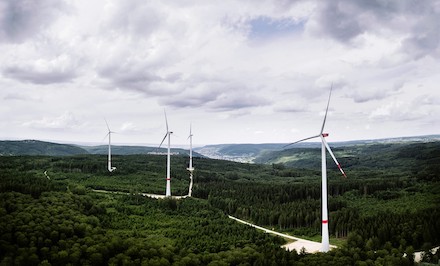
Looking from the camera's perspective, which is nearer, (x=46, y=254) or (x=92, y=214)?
(x=46, y=254)

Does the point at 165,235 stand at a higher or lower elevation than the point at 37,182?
lower

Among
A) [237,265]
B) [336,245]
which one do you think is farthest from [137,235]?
[336,245]

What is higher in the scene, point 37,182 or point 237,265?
point 37,182

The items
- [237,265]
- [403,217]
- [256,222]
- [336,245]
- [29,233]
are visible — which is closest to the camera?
[237,265]

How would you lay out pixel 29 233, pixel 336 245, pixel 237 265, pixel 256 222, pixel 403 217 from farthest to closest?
pixel 256 222
pixel 403 217
pixel 336 245
pixel 29 233
pixel 237 265

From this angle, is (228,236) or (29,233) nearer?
(29,233)

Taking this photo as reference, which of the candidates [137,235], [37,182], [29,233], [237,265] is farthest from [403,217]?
[37,182]

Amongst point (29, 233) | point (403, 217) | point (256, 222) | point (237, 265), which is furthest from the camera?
point (256, 222)

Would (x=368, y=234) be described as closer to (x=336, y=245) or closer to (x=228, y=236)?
(x=336, y=245)

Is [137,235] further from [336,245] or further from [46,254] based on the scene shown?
[336,245]
